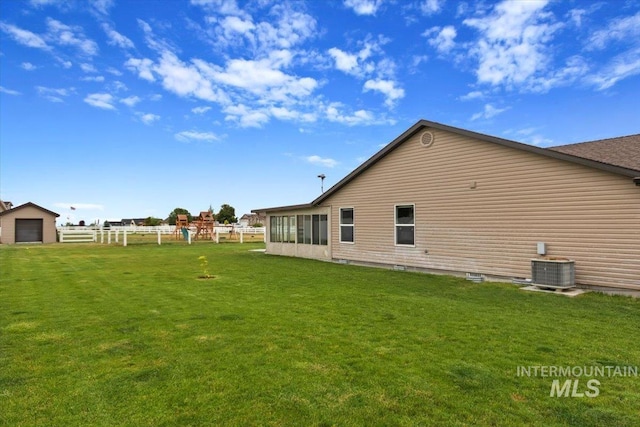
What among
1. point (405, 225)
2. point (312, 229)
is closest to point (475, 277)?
point (405, 225)

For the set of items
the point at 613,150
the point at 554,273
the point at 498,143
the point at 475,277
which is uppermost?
the point at 498,143

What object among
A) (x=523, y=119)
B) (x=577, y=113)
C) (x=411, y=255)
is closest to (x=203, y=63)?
(x=411, y=255)

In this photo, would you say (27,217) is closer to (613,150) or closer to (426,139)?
(426,139)

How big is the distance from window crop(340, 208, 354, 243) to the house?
4 centimetres

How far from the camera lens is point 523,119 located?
714 inches

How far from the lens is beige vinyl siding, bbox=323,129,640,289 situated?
7969 mm

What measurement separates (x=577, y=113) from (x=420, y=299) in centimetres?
1397

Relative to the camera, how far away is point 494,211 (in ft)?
32.7

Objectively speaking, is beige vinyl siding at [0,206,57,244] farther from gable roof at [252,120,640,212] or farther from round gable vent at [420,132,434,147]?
round gable vent at [420,132,434,147]

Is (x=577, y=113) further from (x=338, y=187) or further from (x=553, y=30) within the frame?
(x=338, y=187)

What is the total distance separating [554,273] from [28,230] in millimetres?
34522

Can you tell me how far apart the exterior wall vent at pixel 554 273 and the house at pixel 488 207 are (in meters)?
0.36

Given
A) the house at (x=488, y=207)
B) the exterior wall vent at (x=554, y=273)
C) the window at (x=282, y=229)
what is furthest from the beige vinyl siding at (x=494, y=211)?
the window at (x=282, y=229)

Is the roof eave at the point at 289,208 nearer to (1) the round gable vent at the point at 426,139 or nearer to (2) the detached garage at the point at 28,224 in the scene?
(1) the round gable vent at the point at 426,139
